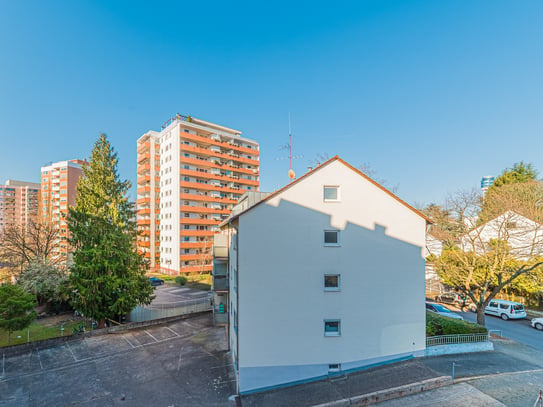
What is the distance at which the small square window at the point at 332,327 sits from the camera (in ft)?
42.4

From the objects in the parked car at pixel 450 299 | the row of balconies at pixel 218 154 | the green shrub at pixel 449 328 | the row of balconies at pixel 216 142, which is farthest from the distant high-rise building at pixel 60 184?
the green shrub at pixel 449 328

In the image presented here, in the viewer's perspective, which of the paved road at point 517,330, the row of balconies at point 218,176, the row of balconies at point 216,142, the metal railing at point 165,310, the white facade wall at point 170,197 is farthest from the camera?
the row of balconies at point 216,142

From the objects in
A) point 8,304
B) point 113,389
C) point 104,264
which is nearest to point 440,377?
point 113,389

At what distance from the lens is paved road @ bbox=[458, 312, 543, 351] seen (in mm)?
17719

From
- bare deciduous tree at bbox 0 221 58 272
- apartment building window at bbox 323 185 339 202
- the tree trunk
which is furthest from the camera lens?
bare deciduous tree at bbox 0 221 58 272

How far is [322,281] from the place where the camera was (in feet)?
42.7

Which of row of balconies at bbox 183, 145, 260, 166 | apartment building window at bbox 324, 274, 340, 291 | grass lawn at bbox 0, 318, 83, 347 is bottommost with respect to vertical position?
grass lawn at bbox 0, 318, 83, 347

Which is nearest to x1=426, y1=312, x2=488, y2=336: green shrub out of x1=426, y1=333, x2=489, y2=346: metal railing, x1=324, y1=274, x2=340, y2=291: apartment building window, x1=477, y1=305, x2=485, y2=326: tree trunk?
x1=426, y1=333, x2=489, y2=346: metal railing

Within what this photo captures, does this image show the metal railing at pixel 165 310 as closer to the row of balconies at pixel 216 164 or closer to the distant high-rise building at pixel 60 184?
the row of balconies at pixel 216 164

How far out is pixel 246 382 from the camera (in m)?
12.2

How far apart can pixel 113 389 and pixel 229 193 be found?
132 feet

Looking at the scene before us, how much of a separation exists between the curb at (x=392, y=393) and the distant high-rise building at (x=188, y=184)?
122 feet

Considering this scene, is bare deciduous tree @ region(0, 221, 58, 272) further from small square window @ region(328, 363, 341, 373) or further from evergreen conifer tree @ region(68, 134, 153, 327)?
small square window @ region(328, 363, 341, 373)

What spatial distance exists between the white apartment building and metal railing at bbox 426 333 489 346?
1032 millimetres
